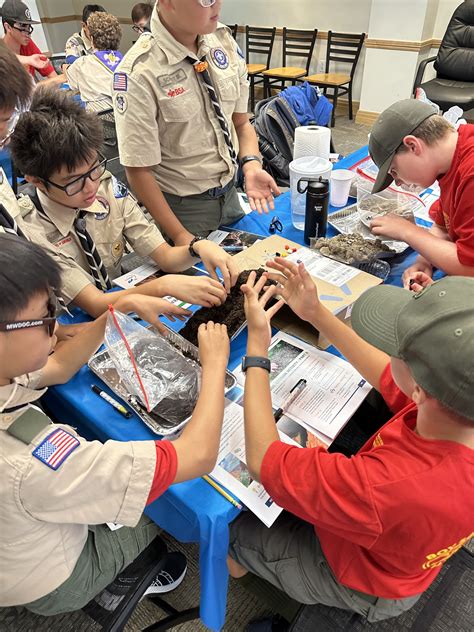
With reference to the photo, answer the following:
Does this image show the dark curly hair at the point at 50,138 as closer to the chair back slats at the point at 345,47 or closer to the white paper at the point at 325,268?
the white paper at the point at 325,268

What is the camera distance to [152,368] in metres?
1.13

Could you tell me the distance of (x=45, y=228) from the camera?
56.6 inches

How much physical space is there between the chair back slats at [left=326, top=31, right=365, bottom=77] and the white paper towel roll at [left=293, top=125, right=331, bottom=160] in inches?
162

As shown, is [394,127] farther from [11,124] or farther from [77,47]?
[77,47]

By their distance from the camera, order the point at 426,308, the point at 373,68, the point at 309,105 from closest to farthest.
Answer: the point at 426,308, the point at 309,105, the point at 373,68

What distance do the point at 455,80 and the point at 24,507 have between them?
17.4ft

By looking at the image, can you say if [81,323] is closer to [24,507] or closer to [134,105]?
[24,507]

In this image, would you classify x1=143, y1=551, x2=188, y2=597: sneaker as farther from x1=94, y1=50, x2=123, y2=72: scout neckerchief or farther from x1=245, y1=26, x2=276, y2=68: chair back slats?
x1=245, y1=26, x2=276, y2=68: chair back slats

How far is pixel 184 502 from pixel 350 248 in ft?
3.27

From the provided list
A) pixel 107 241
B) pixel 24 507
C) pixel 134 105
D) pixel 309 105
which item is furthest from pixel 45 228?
pixel 309 105

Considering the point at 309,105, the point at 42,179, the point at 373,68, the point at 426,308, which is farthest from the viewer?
the point at 373,68

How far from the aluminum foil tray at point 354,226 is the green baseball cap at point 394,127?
0.75 ft

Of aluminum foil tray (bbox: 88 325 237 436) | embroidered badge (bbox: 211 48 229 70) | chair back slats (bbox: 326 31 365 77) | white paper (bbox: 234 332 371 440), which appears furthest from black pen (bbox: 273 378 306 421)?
chair back slats (bbox: 326 31 365 77)

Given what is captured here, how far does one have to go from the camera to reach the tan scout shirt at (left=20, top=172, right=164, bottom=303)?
1.42m
